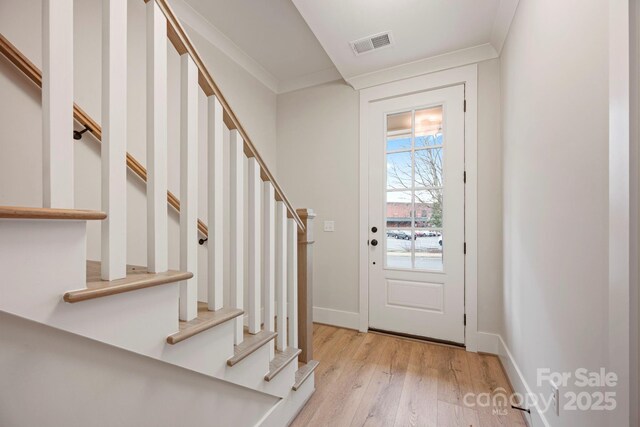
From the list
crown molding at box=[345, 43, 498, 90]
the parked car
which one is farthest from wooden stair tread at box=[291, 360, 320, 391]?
crown molding at box=[345, 43, 498, 90]

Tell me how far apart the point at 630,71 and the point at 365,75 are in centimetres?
226

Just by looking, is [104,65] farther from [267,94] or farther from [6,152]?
[267,94]

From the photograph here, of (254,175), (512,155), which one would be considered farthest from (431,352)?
(254,175)

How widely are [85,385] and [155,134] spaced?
744 mm

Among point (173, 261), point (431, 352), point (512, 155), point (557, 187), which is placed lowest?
point (431, 352)

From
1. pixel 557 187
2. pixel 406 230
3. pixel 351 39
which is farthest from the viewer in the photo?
pixel 406 230

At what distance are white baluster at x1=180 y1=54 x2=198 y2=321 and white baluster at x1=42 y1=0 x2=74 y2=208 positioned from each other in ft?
1.07

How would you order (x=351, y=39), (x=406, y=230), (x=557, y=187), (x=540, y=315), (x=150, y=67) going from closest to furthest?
(x=150, y=67)
(x=557, y=187)
(x=540, y=315)
(x=351, y=39)
(x=406, y=230)

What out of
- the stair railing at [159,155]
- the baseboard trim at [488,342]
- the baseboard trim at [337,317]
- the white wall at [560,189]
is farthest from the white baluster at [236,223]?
the baseboard trim at [488,342]

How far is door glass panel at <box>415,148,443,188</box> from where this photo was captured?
2428 millimetres

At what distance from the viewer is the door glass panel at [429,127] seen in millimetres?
2439

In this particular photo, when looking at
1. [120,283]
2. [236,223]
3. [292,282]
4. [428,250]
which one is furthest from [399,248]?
[120,283]

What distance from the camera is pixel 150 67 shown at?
0.85 metres

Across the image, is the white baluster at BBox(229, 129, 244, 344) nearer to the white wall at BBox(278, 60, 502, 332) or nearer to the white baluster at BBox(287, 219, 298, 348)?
the white baluster at BBox(287, 219, 298, 348)
